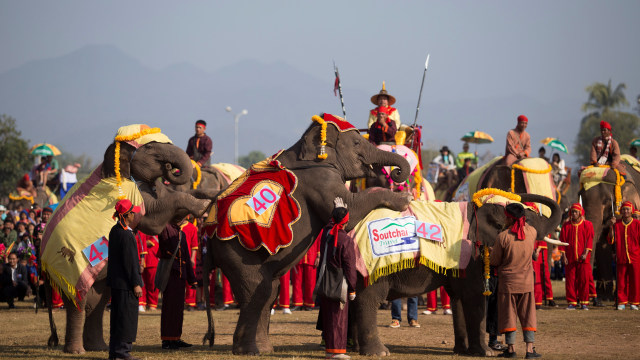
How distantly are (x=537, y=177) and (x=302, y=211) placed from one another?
25.1 ft

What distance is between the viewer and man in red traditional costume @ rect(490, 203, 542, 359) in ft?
31.4

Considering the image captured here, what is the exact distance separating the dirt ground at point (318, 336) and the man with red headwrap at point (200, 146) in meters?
3.73

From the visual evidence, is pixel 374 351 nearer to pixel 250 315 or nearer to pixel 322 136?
pixel 250 315

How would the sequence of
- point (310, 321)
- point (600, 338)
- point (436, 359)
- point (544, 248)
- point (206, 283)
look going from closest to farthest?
1. point (436, 359)
2. point (206, 283)
3. point (600, 338)
4. point (310, 321)
5. point (544, 248)

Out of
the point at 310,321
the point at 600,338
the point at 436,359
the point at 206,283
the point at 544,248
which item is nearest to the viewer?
the point at 436,359

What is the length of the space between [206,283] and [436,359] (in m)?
2.95

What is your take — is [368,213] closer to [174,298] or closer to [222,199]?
[222,199]

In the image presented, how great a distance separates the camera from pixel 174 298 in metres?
10.4

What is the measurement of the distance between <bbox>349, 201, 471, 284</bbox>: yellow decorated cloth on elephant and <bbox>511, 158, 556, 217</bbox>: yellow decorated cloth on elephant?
20.3 ft

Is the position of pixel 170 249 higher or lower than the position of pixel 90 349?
higher

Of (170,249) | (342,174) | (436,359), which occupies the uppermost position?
(342,174)

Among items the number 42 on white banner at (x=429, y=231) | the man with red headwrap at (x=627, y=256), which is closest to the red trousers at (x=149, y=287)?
the number 42 on white banner at (x=429, y=231)

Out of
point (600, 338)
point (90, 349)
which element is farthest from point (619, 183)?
point (90, 349)

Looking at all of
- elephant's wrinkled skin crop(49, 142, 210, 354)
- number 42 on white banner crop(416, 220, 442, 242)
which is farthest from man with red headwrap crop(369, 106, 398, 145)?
elephant's wrinkled skin crop(49, 142, 210, 354)
